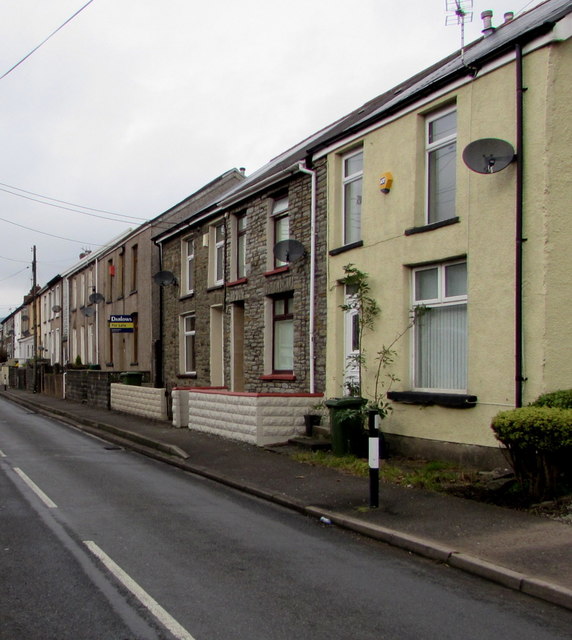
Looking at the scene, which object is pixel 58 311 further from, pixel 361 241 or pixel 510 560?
pixel 510 560

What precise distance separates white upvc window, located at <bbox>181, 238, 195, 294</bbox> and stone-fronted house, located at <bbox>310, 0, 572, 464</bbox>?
→ 8.71 meters

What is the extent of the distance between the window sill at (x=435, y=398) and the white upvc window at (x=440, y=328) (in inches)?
10.5

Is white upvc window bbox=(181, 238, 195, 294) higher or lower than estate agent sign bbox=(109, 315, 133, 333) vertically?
higher

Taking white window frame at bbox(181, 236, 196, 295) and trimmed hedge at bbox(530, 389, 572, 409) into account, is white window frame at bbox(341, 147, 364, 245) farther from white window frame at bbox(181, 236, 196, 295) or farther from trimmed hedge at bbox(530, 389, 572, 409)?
white window frame at bbox(181, 236, 196, 295)

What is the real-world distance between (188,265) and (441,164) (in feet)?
38.7

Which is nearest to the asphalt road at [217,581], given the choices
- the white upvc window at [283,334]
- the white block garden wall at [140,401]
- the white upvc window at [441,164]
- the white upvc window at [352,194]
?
the white upvc window at [441,164]

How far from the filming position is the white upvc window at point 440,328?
10977mm

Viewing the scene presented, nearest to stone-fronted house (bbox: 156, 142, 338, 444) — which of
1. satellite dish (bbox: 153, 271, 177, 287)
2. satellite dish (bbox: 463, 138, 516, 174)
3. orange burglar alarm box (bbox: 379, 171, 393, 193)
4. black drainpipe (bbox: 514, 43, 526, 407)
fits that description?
satellite dish (bbox: 153, 271, 177, 287)

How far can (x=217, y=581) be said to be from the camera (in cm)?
570

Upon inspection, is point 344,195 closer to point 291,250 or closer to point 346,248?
point 346,248

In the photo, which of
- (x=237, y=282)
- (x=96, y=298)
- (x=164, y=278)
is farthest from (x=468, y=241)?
(x=96, y=298)

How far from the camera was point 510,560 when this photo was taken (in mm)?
6156

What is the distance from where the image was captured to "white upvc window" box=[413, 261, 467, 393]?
11.0 metres

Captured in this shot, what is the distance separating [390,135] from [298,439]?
596 centimetres
